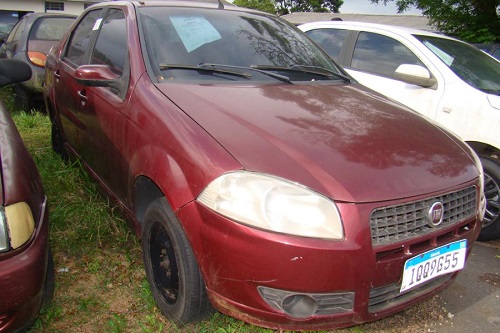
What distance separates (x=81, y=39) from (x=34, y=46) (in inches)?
127

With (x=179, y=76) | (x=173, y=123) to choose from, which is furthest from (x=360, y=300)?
(x=179, y=76)

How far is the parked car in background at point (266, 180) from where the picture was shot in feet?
5.65

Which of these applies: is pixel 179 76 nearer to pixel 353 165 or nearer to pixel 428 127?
pixel 353 165

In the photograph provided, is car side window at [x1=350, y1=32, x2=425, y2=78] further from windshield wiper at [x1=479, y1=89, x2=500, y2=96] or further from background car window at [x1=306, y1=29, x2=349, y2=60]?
windshield wiper at [x1=479, y1=89, x2=500, y2=96]

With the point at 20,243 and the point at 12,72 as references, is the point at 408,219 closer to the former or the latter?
the point at 20,243

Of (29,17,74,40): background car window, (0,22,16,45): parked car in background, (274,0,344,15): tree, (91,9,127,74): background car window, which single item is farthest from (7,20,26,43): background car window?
(274,0,344,15): tree

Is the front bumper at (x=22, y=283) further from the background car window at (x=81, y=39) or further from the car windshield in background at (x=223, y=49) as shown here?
the background car window at (x=81, y=39)

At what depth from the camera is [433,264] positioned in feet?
6.50

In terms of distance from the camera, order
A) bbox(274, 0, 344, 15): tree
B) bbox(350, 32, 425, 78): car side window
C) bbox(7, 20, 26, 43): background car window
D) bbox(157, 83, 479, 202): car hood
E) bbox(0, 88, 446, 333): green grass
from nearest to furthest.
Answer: bbox(157, 83, 479, 202): car hood < bbox(0, 88, 446, 333): green grass < bbox(350, 32, 425, 78): car side window < bbox(7, 20, 26, 43): background car window < bbox(274, 0, 344, 15): tree

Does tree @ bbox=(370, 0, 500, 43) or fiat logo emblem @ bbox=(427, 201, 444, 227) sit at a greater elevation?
tree @ bbox=(370, 0, 500, 43)

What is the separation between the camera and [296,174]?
5.83ft

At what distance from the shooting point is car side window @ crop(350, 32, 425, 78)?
4332 millimetres

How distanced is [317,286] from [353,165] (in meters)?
0.53

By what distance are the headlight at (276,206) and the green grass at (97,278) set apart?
757 mm
